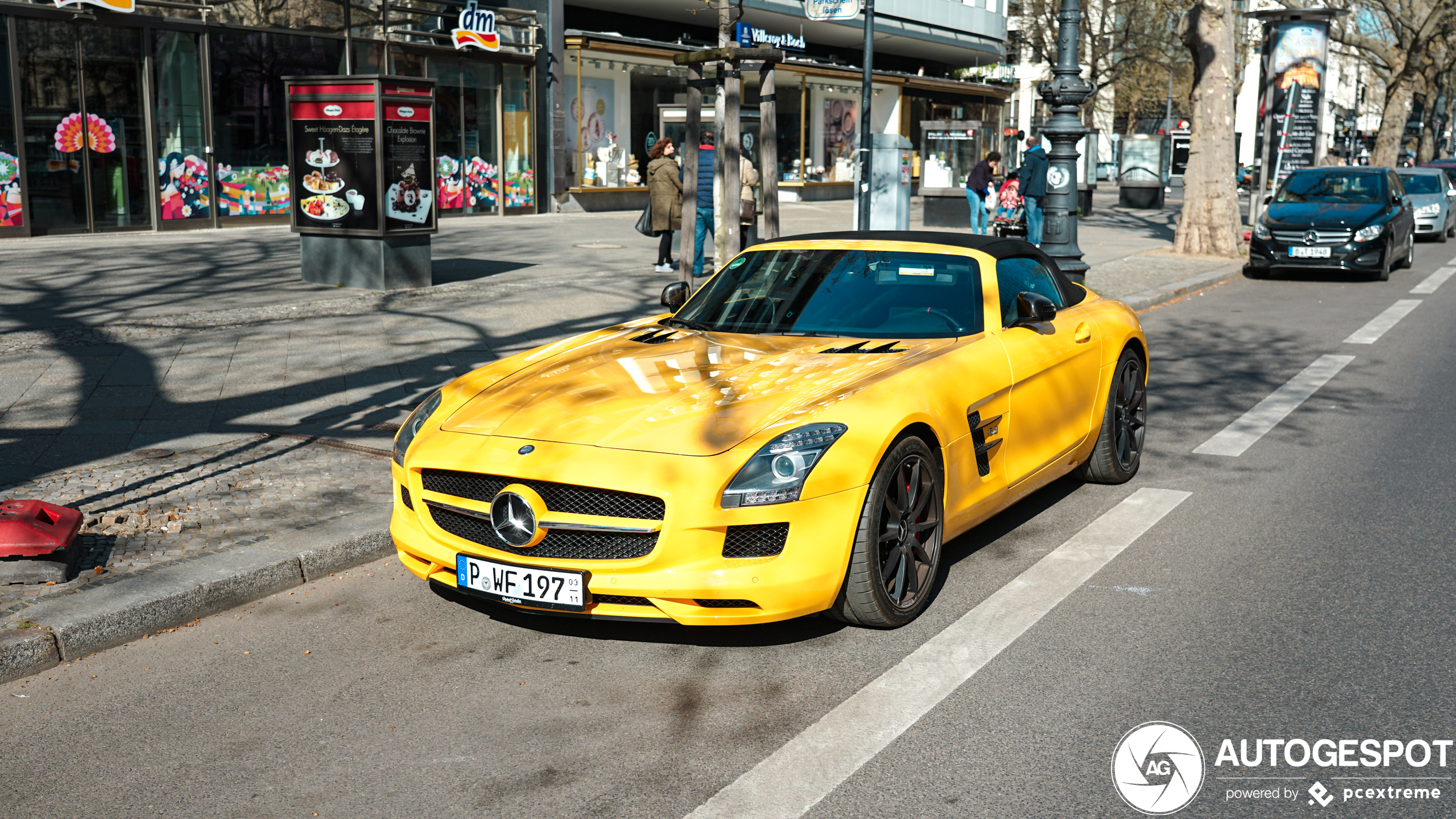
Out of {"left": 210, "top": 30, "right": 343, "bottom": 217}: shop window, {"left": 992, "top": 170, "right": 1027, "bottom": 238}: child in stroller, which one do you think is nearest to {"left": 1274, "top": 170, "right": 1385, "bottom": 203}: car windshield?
{"left": 992, "top": 170, "right": 1027, "bottom": 238}: child in stroller

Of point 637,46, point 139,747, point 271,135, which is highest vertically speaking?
point 637,46

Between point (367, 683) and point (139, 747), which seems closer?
point (139, 747)

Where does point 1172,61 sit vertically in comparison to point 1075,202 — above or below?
above

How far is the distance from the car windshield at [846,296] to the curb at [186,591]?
5.91 feet

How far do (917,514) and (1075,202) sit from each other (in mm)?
10054

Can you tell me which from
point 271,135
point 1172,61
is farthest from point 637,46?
point 1172,61

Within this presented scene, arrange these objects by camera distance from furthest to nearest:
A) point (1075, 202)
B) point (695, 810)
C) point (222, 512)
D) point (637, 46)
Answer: point (637, 46) < point (1075, 202) < point (222, 512) < point (695, 810)

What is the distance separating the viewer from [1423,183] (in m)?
27.0

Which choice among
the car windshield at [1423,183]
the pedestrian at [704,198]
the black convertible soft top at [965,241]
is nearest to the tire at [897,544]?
the black convertible soft top at [965,241]

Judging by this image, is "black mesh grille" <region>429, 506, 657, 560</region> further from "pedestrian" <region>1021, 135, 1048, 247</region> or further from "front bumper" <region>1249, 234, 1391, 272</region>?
"front bumper" <region>1249, 234, 1391, 272</region>

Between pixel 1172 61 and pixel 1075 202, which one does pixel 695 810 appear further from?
pixel 1172 61

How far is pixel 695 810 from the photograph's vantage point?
3277 millimetres

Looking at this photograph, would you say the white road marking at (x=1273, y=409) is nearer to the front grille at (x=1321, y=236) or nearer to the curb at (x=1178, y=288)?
the curb at (x=1178, y=288)

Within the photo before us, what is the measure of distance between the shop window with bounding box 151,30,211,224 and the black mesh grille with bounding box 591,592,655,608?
1894 cm
